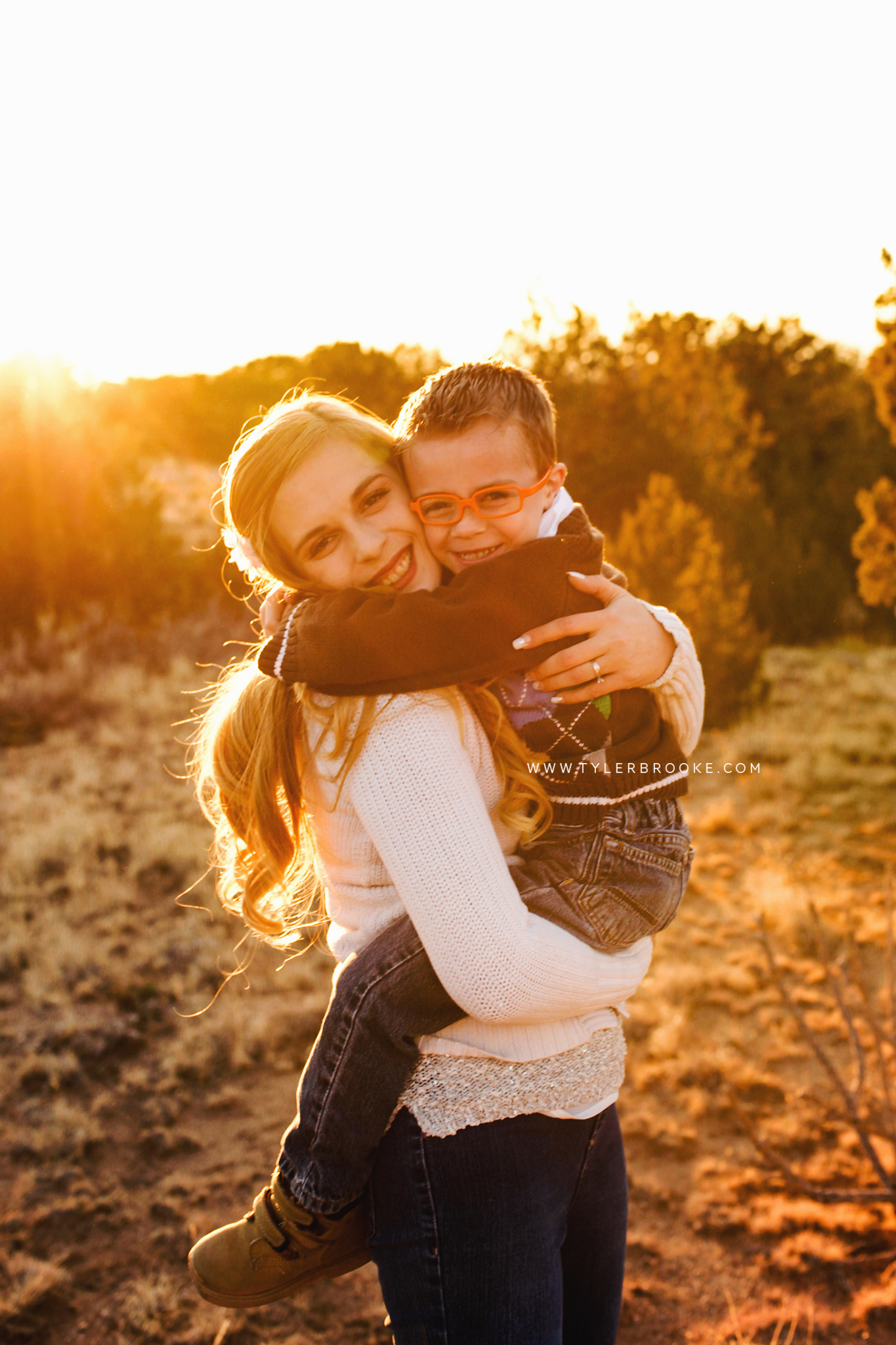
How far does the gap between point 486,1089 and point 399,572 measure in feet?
2.56

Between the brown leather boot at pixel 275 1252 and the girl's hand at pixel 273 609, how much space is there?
0.85 m

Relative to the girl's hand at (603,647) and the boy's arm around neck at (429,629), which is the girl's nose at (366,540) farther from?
the girl's hand at (603,647)

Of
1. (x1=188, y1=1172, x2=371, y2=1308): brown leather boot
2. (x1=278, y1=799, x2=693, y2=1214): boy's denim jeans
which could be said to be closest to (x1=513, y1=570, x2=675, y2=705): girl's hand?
(x1=278, y1=799, x2=693, y2=1214): boy's denim jeans

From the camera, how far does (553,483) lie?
164 centimetres

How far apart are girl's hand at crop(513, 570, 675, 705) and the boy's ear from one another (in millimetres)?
217

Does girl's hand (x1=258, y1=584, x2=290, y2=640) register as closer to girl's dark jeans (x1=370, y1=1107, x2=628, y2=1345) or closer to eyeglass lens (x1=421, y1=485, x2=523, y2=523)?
eyeglass lens (x1=421, y1=485, x2=523, y2=523)

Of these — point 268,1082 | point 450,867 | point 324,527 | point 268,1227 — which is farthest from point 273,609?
point 268,1082

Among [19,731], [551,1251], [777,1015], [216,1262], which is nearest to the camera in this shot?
[551,1251]

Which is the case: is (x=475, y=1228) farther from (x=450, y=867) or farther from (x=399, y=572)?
(x=399, y=572)

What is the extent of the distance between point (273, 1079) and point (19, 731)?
5.93 m

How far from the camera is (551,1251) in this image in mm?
1224

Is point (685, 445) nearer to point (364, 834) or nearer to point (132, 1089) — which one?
point (132, 1089)

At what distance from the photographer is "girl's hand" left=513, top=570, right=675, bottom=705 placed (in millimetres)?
1339

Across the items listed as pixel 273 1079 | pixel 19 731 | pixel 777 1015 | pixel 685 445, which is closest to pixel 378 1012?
pixel 273 1079
